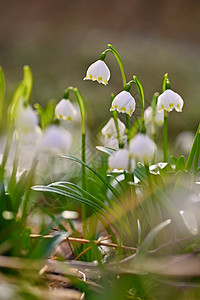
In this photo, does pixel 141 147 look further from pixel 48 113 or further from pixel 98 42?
pixel 98 42

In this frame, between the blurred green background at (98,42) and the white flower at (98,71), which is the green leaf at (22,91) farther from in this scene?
the blurred green background at (98,42)

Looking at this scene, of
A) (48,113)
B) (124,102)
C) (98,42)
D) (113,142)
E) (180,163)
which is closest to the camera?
(48,113)

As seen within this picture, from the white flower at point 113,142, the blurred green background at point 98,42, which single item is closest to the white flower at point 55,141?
the white flower at point 113,142

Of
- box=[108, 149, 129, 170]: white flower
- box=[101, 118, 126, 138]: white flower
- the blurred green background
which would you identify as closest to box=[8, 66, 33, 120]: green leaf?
box=[108, 149, 129, 170]: white flower

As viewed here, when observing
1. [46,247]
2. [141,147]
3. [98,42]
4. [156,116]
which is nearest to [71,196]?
[46,247]

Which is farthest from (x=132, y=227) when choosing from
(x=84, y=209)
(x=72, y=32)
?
(x=72, y=32)

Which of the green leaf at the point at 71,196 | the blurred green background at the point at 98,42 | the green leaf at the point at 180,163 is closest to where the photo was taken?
the green leaf at the point at 71,196

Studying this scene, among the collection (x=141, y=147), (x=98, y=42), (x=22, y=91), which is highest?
(x=98, y=42)
